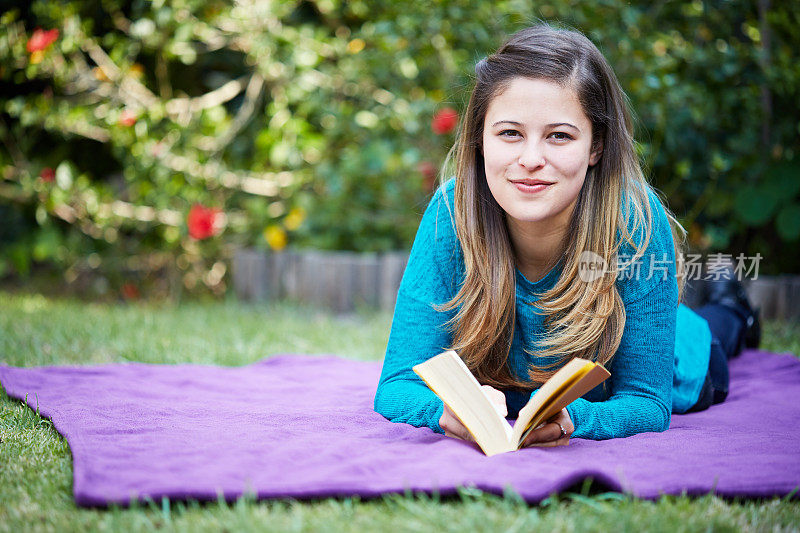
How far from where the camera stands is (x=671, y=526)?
4.42 feet

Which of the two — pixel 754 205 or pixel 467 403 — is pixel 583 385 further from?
pixel 754 205

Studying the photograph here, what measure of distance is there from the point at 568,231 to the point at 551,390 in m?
0.64

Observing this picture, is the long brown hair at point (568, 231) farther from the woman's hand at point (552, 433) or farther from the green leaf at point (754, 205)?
the green leaf at point (754, 205)

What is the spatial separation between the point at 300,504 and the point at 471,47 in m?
3.21

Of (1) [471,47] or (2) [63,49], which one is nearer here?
(1) [471,47]

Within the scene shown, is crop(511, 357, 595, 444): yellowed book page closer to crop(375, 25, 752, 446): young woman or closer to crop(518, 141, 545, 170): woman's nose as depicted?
crop(375, 25, 752, 446): young woman

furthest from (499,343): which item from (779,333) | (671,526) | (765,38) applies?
(765,38)

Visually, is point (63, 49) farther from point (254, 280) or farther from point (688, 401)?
point (688, 401)

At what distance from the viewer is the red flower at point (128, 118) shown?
16.0 feet

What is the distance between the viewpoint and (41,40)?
4723 mm

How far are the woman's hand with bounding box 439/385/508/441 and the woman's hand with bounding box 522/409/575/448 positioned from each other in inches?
3.2

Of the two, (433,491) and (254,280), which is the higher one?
(433,491)

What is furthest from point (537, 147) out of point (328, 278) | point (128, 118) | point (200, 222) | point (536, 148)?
point (128, 118)

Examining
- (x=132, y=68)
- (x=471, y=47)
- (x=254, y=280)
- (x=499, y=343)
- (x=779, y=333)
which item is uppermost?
(x=471, y=47)
